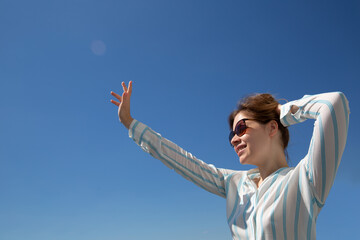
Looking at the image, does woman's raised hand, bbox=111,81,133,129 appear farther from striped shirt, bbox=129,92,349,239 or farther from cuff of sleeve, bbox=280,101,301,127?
cuff of sleeve, bbox=280,101,301,127

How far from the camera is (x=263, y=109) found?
10.8 feet

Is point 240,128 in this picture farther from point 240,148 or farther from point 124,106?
point 124,106

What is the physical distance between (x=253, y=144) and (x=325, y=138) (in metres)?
0.96

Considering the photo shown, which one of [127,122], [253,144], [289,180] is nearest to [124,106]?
[127,122]

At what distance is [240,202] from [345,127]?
1.33 m

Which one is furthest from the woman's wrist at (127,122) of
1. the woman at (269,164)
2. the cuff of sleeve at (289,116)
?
the cuff of sleeve at (289,116)

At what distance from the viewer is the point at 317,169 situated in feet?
7.82

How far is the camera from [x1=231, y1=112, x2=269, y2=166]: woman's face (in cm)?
313

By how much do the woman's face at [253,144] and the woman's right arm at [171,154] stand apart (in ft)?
1.48

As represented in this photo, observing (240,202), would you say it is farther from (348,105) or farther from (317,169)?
(348,105)

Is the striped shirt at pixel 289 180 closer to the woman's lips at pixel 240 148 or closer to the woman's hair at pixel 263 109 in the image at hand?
the woman's lips at pixel 240 148

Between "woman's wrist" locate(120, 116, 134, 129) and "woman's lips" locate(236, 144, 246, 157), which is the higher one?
"woman's wrist" locate(120, 116, 134, 129)

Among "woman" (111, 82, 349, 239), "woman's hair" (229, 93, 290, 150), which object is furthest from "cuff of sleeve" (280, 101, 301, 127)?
"woman's hair" (229, 93, 290, 150)

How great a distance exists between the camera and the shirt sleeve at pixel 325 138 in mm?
2266
